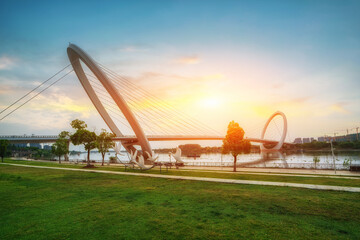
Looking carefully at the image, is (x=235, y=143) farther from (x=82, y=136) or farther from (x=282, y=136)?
(x=282, y=136)

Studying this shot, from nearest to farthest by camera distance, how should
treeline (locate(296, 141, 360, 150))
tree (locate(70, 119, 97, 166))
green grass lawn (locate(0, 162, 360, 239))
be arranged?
green grass lawn (locate(0, 162, 360, 239))
tree (locate(70, 119, 97, 166))
treeline (locate(296, 141, 360, 150))

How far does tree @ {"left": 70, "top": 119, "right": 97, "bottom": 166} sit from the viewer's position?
25688mm

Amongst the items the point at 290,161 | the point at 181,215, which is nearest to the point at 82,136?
the point at 181,215

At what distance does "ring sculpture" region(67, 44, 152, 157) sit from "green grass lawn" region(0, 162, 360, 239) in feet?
63.5

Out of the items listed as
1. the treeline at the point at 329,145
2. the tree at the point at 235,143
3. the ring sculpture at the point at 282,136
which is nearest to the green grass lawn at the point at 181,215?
the tree at the point at 235,143

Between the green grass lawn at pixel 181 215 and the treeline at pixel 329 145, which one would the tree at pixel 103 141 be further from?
the treeline at pixel 329 145

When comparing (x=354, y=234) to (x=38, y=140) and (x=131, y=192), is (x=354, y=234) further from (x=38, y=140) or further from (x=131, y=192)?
(x=38, y=140)

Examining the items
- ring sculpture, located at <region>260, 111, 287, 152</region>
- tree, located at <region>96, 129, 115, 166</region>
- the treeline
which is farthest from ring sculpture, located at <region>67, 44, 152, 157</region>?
the treeline

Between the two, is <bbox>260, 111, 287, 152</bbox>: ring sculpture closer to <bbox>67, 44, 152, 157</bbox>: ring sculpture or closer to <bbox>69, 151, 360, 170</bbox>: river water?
<bbox>69, 151, 360, 170</bbox>: river water

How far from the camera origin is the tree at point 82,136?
25.7m

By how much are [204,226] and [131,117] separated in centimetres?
2406

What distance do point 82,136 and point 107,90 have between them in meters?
7.27

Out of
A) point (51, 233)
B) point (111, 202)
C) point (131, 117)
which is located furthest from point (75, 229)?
point (131, 117)

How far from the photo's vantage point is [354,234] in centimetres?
487
